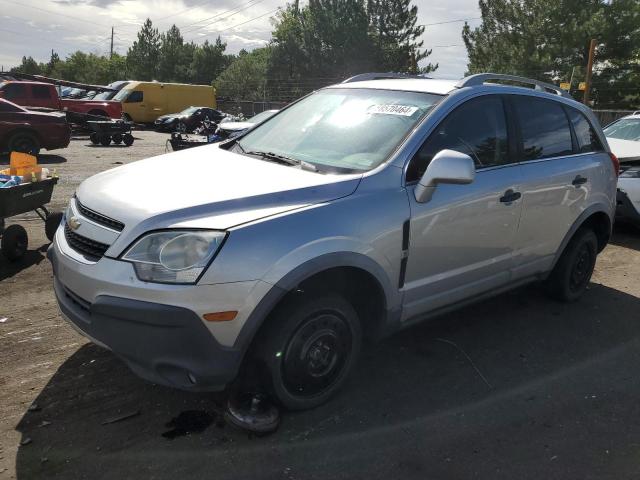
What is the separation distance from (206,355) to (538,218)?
110 inches

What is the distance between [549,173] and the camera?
4.29m

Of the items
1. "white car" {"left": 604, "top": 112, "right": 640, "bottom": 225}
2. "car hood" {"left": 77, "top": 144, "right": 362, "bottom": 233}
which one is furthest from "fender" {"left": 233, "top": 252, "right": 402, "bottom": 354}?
"white car" {"left": 604, "top": 112, "right": 640, "bottom": 225}

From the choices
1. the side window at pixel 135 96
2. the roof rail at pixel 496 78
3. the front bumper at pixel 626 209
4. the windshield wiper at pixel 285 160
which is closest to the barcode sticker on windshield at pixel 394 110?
the roof rail at pixel 496 78

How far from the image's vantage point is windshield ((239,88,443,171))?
135 inches

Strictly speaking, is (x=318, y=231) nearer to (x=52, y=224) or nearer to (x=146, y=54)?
(x=52, y=224)

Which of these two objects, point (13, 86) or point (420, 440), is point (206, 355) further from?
point (13, 86)

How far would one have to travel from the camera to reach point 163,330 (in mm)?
2568

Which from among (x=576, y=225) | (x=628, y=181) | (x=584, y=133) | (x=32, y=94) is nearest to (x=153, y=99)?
(x=32, y=94)

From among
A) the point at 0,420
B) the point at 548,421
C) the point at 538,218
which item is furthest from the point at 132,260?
the point at 538,218

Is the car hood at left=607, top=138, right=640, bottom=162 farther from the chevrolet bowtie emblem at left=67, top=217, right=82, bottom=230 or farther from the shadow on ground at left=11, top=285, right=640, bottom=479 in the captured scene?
the chevrolet bowtie emblem at left=67, top=217, right=82, bottom=230

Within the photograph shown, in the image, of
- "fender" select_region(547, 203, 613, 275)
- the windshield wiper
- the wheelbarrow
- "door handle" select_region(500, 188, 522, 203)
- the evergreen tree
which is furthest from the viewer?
the evergreen tree

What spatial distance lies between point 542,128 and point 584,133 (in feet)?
2.45

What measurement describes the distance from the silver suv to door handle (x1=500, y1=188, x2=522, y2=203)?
0.6 inches

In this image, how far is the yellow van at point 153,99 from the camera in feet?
94.7
